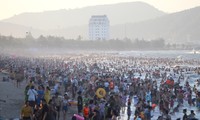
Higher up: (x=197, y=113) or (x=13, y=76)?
(x=13, y=76)

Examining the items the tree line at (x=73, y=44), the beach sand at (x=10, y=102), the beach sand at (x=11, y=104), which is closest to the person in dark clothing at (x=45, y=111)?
the beach sand at (x=11, y=104)

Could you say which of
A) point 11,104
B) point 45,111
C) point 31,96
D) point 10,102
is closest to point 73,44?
point 10,102

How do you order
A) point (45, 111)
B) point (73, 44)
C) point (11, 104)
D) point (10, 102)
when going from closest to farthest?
point (45, 111) → point (11, 104) → point (10, 102) → point (73, 44)

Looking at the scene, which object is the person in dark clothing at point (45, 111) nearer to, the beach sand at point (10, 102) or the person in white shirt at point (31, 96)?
the person in white shirt at point (31, 96)

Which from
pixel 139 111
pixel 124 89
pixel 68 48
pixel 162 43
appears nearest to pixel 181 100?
pixel 124 89

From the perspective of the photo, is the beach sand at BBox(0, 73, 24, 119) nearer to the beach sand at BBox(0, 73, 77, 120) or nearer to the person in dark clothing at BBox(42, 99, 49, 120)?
the beach sand at BBox(0, 73, 77, 120)

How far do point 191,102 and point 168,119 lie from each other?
9.34m

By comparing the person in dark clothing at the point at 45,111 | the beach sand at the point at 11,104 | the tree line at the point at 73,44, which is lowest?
the beach sand at the point at 11,104

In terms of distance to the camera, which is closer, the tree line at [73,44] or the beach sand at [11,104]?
the beach sand at [11,104]

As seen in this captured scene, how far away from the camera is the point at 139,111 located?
1567cm

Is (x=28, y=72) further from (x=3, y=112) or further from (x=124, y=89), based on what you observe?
(x=3, y=112)

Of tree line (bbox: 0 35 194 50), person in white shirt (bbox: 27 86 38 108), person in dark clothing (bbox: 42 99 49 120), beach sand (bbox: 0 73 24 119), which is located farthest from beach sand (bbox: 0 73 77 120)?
tree line (bbox: 0 35 194 50)

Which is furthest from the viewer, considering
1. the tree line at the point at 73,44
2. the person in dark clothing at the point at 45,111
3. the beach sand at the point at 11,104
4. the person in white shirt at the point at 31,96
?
the tree line at the point at 73,44

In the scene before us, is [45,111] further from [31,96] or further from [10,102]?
[10,102]
